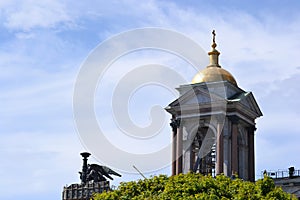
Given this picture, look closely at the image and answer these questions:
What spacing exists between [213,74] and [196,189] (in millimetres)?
30491

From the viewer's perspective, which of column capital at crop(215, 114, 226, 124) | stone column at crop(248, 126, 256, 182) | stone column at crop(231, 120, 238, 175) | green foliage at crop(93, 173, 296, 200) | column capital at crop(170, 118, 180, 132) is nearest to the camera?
green foliage at crop(93, 173, 296, 200)

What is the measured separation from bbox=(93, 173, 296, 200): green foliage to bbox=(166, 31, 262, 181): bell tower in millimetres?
22175

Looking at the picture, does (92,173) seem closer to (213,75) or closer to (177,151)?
(177,151)

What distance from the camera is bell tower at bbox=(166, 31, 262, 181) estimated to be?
85.0 metres

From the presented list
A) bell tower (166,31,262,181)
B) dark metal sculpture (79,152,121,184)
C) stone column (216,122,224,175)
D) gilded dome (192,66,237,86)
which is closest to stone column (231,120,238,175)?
bell tower (166,31,262,181)

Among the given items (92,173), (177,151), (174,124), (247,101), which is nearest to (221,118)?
(247,101)

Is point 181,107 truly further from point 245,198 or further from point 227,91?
point 245,198

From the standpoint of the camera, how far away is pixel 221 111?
3339 inches

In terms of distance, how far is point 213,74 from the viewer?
87438mm

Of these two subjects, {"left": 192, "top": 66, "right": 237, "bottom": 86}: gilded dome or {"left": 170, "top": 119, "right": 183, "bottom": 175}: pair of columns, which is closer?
{"left": 192, "top": 66, "right": 237, "bottom": 86}: gilded dome

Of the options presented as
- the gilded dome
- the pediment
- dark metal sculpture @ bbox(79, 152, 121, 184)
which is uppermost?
the gilded dome

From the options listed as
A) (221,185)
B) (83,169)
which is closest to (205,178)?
(221,185)

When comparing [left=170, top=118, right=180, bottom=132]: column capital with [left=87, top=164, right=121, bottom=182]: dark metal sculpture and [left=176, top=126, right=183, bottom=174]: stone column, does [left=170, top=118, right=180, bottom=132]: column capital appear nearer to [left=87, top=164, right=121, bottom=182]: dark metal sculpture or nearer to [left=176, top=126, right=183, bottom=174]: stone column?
[left=176, top=126, right=183, bottom=174]: stone column

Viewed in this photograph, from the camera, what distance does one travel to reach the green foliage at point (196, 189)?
5756cm
